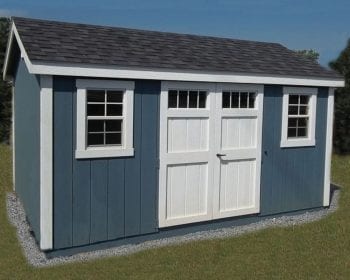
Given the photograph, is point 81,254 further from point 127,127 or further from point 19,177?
point 19,177

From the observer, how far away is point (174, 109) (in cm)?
719

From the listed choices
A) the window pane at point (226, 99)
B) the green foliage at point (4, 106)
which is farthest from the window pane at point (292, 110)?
the green foliage at point (4, 106)

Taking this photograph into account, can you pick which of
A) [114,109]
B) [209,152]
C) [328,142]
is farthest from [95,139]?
[328,142]

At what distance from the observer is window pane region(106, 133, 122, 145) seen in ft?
22.0

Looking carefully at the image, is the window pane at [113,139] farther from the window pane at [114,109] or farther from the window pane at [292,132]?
the window pane at [292,132]

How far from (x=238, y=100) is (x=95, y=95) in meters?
2.72

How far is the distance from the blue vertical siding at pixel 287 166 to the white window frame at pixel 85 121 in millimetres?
2792

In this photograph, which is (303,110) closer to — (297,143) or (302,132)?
(302,132)

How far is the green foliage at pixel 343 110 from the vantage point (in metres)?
16.2

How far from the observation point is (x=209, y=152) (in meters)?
7.62

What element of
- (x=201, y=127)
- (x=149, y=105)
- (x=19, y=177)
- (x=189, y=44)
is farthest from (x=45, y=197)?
(x=189, y=44)

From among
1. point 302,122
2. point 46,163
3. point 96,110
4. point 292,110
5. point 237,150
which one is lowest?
point 46,163

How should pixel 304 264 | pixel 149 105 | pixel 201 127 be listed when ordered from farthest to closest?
pixel 201 127 < pixel 149 105 < pixel 304 264

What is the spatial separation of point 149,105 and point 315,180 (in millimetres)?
4228
